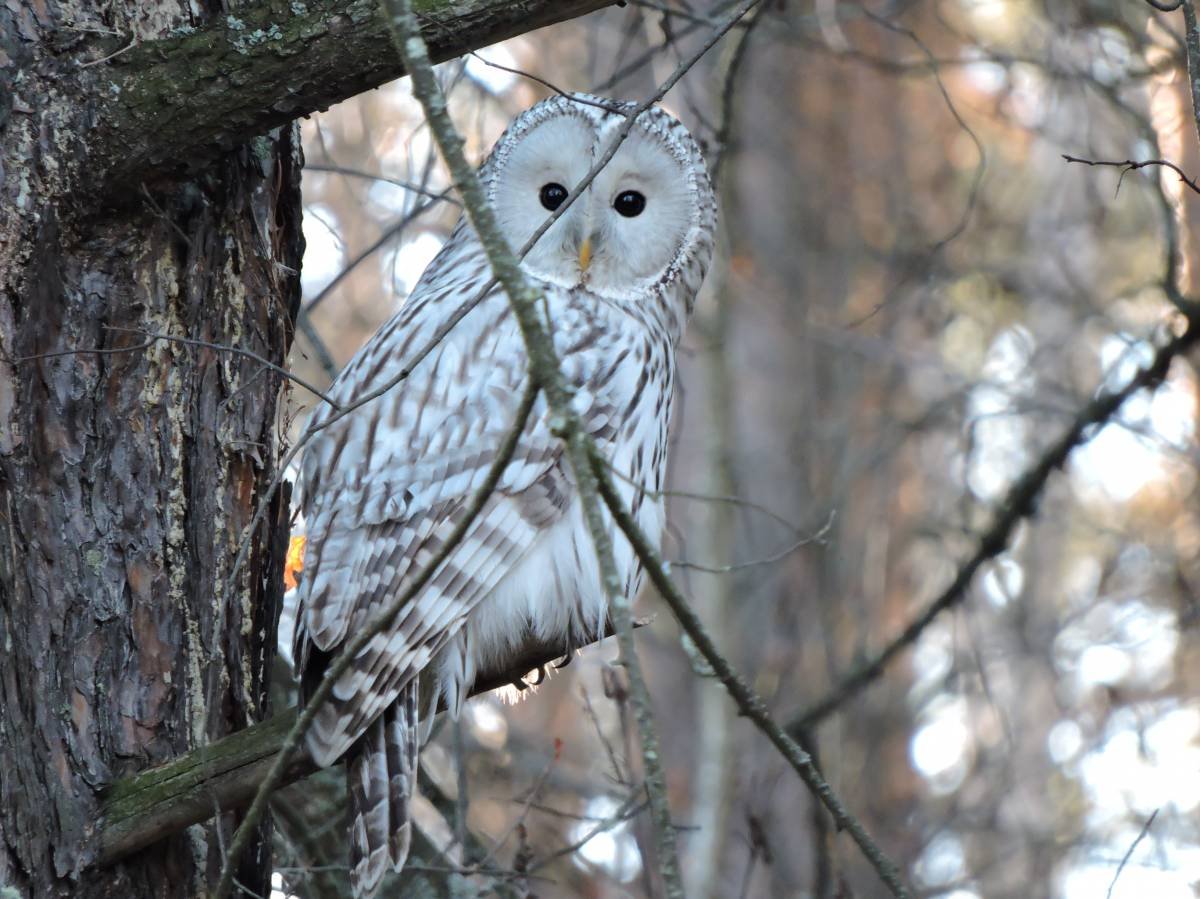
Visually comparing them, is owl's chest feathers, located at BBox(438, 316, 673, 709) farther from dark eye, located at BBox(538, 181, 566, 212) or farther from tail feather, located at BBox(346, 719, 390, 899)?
dark eye, located at BBox(538, 181, 566, 212)

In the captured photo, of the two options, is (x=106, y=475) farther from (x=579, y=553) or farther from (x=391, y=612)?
(x=391, y=612)

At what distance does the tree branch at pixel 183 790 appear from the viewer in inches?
96.2

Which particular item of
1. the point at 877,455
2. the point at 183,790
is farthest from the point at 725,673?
the point at 877,455

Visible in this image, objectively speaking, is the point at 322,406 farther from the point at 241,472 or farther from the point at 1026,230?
the point at 1026,230

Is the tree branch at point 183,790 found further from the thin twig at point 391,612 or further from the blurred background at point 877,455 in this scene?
the blurred background at point 877,455

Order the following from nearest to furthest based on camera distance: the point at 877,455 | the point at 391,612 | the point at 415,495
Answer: the point at 391,612 → the point at 415,495 → the point at 877,455

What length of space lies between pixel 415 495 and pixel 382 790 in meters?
0.65

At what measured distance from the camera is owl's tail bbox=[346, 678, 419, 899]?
106 inches

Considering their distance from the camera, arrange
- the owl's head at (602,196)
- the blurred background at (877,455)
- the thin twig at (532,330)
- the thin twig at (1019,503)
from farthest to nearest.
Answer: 1. the blurred background at (877,455)
2. the thin twig at (1019,503)
3. the owl's head at (602,196)
4. the thin twig at (532,330)

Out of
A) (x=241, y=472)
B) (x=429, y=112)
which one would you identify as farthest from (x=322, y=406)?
(x=429, y=112)

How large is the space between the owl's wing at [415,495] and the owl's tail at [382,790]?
0.31 ft

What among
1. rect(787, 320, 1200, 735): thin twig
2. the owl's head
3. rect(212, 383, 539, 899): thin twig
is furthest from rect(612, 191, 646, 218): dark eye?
rect(212, 383, 539, 899): thin twig

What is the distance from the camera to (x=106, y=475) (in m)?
2.69

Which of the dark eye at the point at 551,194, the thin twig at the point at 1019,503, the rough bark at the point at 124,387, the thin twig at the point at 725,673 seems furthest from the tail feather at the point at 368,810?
the thin twig at the point at 1019,503
